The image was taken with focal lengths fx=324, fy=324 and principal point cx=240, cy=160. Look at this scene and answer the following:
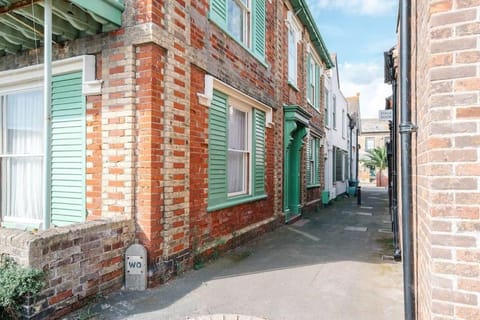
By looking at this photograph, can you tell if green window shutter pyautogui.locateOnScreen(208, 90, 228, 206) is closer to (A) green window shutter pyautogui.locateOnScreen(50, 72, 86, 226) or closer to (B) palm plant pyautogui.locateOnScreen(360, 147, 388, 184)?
(A) green window shutter pyautogui.locateOnScreen(50, 72, 86, 226)

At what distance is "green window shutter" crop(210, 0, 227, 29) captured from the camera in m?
5.71

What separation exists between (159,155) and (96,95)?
4.14ft

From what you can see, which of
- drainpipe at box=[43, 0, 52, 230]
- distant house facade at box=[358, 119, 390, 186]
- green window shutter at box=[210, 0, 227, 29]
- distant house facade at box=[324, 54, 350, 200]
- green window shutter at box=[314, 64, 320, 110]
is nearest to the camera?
drainpipe at box=[43, 0, 52, 230]

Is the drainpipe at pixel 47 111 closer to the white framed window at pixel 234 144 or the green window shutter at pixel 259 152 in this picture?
the white framed window at pixel 234 144

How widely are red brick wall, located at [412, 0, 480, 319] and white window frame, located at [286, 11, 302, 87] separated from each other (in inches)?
323

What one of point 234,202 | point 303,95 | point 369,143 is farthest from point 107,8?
point 369,143

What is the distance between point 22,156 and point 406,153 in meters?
5.68

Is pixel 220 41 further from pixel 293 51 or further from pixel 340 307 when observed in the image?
pixel 293 51

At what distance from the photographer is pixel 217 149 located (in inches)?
236

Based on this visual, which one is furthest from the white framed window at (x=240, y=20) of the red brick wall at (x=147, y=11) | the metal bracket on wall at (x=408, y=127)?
the metal bracket on wall at (x=408, y=127)

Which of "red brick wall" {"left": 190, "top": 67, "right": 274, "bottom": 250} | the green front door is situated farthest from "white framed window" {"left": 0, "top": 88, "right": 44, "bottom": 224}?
the green front door

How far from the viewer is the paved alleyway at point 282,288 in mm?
3635

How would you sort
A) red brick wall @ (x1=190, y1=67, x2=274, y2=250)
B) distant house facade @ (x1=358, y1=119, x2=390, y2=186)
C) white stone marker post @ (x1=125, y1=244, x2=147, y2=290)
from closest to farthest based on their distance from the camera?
1. white stone marker post @ (x1=125, y1=244, x2=147, y2=290)
2. red brick wall @ (x1=190, y1=67, x2=274, y2=250)
3. distant house facade @ (x1=358, y1=119, x2=390, y2=186)

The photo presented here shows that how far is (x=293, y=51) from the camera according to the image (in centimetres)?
1077
